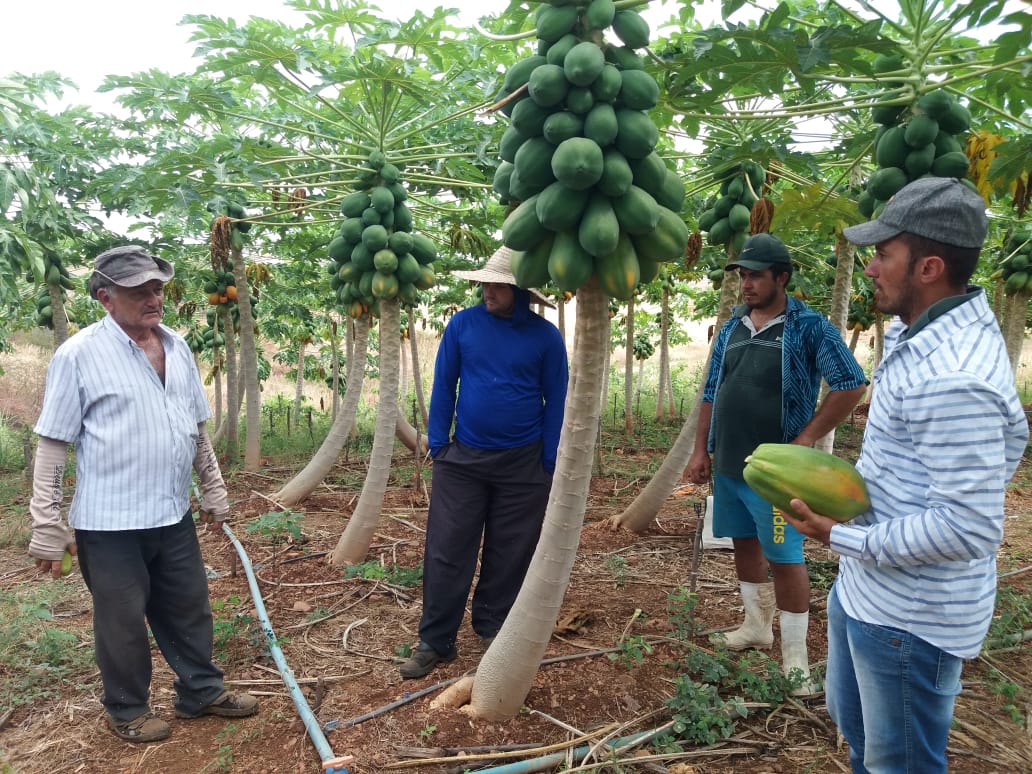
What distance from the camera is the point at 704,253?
906 cm

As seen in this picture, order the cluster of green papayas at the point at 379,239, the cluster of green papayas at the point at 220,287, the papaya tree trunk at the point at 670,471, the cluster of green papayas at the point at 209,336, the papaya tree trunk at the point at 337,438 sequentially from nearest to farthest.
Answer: the cluster of green papayas at the point at 379,239
the papaya tree trunk at the point at 670,471
the papaya tree trunk at the point at 337,438
the cluster of green papayas at the point at 220,287
the cluster of green papayas at the point at 209,336

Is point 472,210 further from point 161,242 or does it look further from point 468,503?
point 468,503

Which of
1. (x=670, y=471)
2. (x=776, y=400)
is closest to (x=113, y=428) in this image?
(x=776, y=400)

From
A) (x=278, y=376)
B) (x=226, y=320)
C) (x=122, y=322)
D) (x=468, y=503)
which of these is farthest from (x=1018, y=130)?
(x=278, y=376)

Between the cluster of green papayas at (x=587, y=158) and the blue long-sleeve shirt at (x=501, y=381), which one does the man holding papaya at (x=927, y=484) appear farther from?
the blue long-sleeve shirt at (x=501, y=381)

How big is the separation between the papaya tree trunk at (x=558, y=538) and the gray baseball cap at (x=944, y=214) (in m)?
1.05

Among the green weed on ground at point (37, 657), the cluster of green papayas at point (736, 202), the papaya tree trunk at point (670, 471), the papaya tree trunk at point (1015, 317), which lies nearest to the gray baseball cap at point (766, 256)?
the cluster of green papayas at point (736, 202)

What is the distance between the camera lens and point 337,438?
736 centimetres


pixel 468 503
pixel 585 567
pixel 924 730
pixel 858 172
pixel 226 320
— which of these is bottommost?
pixel 585 567

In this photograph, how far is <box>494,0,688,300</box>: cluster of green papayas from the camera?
2.31m

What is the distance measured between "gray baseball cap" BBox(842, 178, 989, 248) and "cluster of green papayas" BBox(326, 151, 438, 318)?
4045mm

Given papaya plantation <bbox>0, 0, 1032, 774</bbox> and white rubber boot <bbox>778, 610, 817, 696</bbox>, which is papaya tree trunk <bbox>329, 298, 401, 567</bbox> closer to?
papaya plantation <bbox>0, 0, 1032, 774</bbox>

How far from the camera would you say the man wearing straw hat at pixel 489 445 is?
3.47 meters

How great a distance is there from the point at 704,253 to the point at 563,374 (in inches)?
242
